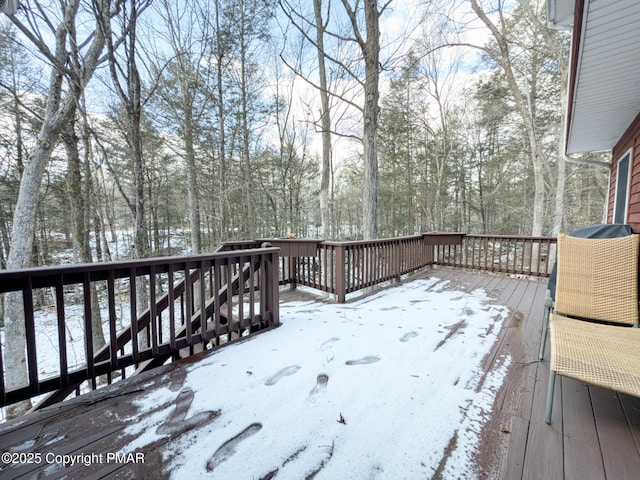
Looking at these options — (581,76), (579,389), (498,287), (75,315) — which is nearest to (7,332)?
(75,315)

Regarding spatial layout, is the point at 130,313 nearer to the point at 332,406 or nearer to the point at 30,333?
the point at 30,333

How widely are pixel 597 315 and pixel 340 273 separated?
253 cm

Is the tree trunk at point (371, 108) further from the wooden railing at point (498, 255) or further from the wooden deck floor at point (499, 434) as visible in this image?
the wooden deck floor at point (499, 434)

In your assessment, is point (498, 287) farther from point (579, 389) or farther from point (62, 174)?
point (62, 174)

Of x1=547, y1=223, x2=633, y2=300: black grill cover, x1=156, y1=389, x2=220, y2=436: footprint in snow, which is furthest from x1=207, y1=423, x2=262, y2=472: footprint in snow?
x1=547, y1=223, x2=633, y2=300: black grill cover

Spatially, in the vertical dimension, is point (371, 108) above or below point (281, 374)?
above

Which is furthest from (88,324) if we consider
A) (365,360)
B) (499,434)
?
(499,434)

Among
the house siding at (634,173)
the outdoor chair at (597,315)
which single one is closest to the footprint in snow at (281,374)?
the outdoor chair at (597,315)

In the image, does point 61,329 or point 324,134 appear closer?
point 61,329

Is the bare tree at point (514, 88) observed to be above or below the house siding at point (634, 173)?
above

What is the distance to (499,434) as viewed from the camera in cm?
136

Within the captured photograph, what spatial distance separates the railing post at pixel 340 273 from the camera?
3693 mm

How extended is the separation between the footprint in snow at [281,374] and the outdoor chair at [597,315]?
5.02 feet

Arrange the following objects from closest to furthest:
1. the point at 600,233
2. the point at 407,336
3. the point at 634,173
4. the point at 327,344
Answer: the point at 327,344 → the point at 407,336 → the point at 600,233 → the point at 634,173
